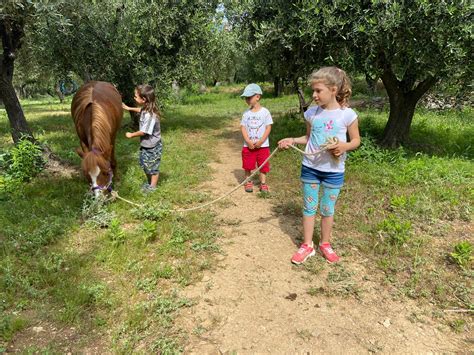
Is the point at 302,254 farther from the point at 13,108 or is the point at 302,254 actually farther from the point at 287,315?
the point at 13,108

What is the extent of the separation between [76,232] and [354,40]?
5670 mm

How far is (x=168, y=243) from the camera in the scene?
161 inches

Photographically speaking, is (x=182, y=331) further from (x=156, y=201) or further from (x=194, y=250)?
(x=156, y=201)

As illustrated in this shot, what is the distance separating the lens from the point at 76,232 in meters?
4.38

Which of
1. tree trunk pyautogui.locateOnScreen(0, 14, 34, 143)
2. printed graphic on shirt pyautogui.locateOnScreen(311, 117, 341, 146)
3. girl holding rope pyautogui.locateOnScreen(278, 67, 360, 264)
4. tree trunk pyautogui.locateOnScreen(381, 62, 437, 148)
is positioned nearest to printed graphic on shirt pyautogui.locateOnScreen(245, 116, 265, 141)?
girl holding rope pyautogui.locateOnScreen(278, 67, 360, 264)

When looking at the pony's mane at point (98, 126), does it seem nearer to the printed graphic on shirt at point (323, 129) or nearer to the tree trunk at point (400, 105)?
the printed graphic on shirt at point (323, 129)

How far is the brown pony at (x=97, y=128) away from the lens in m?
4.41

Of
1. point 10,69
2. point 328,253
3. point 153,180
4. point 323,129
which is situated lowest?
point 328,253

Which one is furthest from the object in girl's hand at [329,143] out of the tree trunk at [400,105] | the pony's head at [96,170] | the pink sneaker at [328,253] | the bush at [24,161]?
the bush at [24,161]

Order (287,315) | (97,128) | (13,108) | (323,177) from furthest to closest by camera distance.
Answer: (13,108)
(97,128)
(323,177)
(287,315)

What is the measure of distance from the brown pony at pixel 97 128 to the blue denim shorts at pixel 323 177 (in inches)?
107

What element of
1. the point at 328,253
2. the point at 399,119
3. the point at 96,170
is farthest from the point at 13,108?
the point at 399,119

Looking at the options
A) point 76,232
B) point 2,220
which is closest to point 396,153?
point 76,232

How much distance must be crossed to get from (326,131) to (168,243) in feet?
7.61
